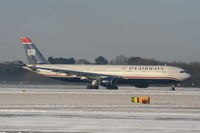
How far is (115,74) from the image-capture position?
73562mm

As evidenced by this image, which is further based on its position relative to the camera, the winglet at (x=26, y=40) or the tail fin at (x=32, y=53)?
the winglet at (x=26, y=40)

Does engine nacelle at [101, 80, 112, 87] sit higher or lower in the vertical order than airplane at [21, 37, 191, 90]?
lower

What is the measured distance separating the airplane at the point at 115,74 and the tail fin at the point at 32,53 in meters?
1.57

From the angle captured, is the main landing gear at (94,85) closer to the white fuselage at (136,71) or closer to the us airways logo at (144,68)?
the white fuselage at (136,71)

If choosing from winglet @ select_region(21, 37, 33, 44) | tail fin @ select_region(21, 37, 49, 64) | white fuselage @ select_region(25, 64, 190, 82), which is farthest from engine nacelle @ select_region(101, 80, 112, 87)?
winglet @ select_region(21, 37, 33, 44)

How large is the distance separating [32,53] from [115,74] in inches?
687

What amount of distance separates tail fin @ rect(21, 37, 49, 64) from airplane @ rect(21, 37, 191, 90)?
1.57 metres

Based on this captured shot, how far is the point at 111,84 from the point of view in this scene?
7200 cm

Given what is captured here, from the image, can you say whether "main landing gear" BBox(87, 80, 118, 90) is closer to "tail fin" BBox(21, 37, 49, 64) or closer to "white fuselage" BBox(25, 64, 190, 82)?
"white fuselage" BBox(25, 64, 190, 82)

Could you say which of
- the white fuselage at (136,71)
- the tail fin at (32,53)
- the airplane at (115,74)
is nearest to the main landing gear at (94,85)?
the airplane at (115,74)

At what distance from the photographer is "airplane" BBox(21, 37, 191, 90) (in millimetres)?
71188

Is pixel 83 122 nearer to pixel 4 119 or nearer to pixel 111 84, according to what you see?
pixel 4 119

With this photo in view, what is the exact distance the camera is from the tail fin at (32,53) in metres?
81.3

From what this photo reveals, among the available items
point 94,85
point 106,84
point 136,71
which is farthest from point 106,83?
point 136,71
